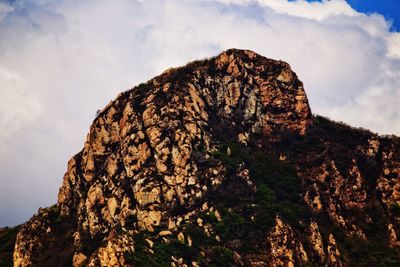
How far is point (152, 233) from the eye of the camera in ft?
412

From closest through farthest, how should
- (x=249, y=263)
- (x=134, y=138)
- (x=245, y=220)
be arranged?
(x=249, y=263)
(x=245, y=220)
(x=134, y=138)

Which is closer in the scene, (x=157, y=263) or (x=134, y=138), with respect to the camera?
(x=157, y=263)

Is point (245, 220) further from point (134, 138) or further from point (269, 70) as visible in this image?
point (269, 70)

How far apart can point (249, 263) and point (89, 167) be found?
164ft

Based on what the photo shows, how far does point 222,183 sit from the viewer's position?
14050 centimetres

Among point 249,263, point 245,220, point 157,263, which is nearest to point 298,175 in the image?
point 245,220

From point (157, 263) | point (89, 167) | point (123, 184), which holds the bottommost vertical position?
point (157, 263)

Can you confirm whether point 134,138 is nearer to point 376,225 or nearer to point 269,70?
point 269,70

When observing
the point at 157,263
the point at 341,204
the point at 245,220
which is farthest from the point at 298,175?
the point at 157,263

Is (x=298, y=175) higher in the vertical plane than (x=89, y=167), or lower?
lower

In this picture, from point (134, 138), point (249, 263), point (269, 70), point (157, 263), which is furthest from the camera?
point (269, 70)

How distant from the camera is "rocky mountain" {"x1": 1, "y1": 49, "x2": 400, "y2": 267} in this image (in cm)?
12706

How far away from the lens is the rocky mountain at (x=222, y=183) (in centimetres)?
12706

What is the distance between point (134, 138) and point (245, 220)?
3312 cm
